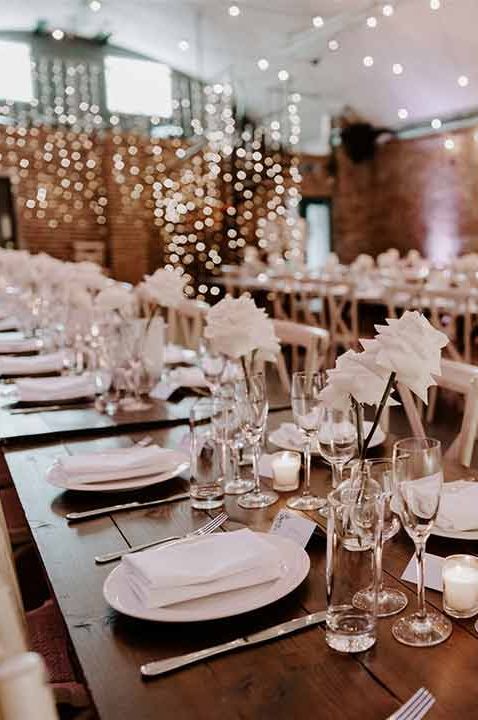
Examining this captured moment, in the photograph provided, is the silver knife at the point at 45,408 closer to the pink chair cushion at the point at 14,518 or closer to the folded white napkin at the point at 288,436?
the pink chair cushion at the point at 14,518

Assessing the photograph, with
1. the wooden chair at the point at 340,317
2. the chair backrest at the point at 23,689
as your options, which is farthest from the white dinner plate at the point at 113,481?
the wooden chair at the point at 340,317

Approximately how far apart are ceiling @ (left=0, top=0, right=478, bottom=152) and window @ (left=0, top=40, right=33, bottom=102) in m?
0.34

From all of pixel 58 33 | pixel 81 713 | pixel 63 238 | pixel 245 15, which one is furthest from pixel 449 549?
pixel 58 33

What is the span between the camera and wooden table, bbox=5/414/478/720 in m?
0.92

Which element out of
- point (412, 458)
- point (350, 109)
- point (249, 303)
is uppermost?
point (350, 109)

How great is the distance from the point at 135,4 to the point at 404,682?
443 inches

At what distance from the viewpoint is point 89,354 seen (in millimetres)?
3117

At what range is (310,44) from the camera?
10.4 meters

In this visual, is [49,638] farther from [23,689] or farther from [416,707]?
[23,689]

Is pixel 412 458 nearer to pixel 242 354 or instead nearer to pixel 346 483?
pixel 346 483

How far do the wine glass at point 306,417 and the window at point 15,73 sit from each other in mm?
11355

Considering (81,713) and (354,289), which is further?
(354,289)

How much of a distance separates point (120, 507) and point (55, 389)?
1153 millimetres

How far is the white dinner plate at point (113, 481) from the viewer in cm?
167
